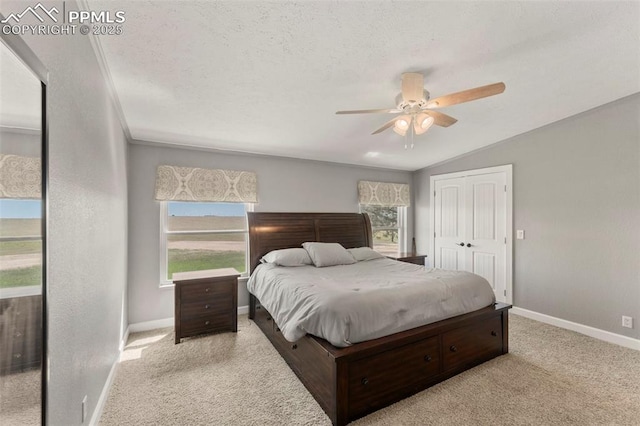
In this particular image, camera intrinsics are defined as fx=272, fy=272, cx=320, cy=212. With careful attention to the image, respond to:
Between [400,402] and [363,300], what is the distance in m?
0.83

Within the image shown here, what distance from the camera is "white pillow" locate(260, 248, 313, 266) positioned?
11.5 feet

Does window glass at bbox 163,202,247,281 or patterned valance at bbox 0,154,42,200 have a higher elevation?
patterned valance at bbox 0,154,42,200

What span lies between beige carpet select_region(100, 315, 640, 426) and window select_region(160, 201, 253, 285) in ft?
3.64

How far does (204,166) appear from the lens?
3.78 meters

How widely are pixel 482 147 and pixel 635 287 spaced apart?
Result: 250cm

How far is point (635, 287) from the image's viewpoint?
299 centimetres

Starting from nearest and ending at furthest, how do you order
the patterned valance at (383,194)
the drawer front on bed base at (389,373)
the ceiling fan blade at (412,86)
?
the drawer front on bed base at (389,373), the ceiling fan blade at (412,86), the patterned valance at (383,194)

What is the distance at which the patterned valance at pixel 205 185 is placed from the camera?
11.4 ft

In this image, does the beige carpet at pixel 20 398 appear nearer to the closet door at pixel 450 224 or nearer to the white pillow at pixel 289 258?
the white pillow at pixel 289 258

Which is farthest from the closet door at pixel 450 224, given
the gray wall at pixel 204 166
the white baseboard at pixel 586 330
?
the gray wall at pixel 204 166

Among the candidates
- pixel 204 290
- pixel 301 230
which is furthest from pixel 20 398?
pixel 301 230

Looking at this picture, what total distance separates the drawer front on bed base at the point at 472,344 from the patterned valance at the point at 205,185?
117 inches

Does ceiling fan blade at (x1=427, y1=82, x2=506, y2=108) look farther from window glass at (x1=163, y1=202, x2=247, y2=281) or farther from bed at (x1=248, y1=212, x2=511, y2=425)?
window glass at (x1=163, y1=202, x2=247, y2=281)

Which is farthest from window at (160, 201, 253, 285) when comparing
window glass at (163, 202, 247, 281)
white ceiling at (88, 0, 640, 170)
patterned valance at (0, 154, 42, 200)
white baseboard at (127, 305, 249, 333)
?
patterned valance at (0, 154, 42, 200)
